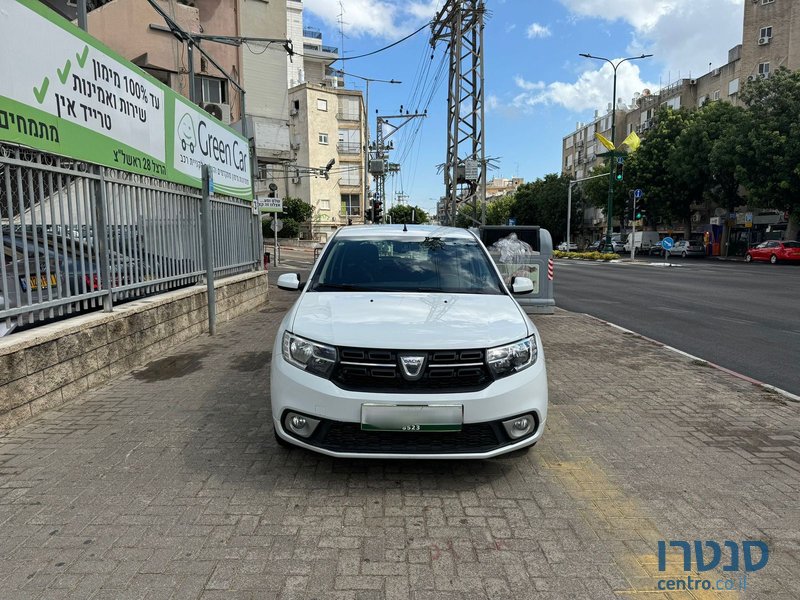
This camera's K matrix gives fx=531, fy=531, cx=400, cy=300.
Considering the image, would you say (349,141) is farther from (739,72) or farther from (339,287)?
(339,287)

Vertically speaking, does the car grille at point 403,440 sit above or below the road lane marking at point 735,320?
above

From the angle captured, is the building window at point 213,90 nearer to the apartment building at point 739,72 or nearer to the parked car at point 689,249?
the apartment building at point 739,72

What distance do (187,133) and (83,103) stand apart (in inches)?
122

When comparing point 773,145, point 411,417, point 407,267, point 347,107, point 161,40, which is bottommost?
point 411,417

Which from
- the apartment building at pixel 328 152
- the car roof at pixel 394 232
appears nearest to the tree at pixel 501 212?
the apartment building at pixel 328 152

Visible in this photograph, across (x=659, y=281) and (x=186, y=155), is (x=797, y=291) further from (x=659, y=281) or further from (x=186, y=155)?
(x=186, y=155)

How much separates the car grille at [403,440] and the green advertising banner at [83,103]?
11.4 feet

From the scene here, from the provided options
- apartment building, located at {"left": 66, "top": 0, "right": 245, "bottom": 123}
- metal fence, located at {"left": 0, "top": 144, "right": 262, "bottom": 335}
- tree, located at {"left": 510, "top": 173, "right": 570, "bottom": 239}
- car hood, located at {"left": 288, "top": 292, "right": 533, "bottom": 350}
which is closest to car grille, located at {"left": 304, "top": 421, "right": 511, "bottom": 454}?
car hood, located at {"left": 288, "top": 292, "right": 533, "bottom": 350}

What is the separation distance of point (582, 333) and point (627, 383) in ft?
10.2

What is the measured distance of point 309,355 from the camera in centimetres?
327

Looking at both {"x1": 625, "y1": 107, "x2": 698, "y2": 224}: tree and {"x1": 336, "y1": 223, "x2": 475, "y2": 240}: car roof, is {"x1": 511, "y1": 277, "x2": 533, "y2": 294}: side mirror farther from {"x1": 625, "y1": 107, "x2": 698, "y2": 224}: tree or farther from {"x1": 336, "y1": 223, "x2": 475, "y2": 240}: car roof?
{"x1": 625, "y1": 107, "x2": 698, "y2": 224}: tree

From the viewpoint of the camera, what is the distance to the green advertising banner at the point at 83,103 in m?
4.30

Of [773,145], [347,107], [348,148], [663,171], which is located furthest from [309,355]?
[347,107]

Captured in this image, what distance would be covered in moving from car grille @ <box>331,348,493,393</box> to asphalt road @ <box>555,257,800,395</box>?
4.56 meters
